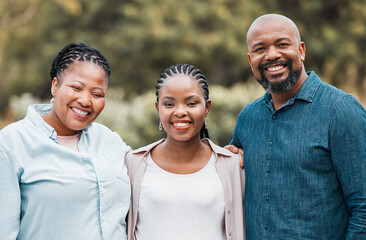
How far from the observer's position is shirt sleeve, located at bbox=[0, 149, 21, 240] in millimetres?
2332

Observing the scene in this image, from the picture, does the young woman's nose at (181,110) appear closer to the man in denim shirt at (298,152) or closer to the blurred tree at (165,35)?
the man in denim shirt at (298,152)

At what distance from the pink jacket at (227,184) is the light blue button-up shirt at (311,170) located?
0.09 metres

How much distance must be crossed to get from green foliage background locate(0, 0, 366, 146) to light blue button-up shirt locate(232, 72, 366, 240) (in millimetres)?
10173

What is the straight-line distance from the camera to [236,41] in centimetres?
1436

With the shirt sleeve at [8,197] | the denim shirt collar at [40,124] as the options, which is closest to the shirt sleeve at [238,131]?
the denim shirt collar at [40,124]

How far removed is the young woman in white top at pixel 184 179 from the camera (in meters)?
2.81

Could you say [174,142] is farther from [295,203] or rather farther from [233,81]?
[233,81]

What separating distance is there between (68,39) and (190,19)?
4.91 metres

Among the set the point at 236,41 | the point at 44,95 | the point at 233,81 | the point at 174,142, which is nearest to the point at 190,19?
the point at 236,41

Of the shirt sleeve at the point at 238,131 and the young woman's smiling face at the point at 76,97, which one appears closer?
the young woman's smiling face at the point at 76,97

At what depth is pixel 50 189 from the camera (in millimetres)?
2432

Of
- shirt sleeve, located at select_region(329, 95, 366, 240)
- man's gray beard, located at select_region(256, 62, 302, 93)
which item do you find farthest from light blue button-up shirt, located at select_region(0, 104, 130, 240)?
shirt sleeve, located at select_region(329, 95, 366, 240)

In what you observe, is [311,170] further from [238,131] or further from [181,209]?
[181,209]

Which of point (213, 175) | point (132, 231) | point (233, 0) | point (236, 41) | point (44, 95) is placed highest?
point (233, 0)
